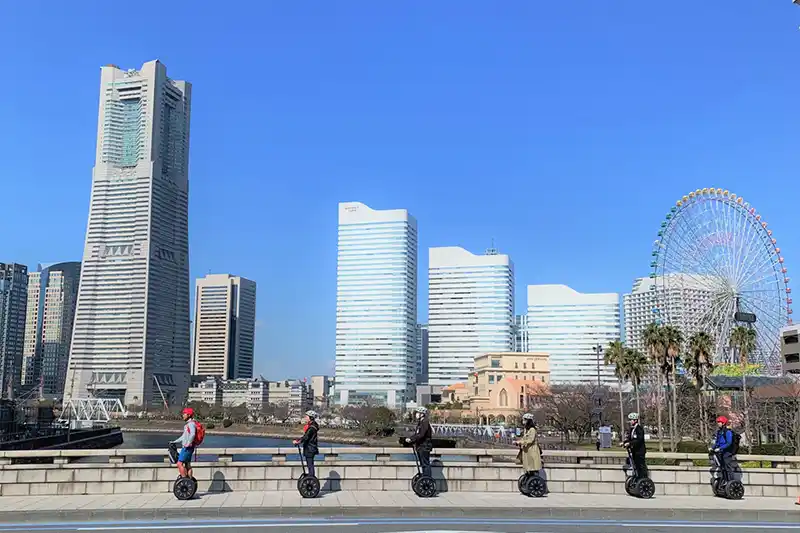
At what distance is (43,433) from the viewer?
10919cm

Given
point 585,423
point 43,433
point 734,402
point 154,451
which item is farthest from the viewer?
point 43,433

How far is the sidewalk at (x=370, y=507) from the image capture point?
1415 centimetres

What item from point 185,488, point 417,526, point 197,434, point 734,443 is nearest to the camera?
point 417,526

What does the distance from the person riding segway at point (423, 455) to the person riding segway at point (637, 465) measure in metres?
4.61

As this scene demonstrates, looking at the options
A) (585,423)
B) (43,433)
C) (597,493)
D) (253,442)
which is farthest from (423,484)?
(253,442)

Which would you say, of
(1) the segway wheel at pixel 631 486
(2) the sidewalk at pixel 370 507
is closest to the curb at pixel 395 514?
(2) the sidewalk at pixel 370 507

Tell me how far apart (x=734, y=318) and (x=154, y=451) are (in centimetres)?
7881

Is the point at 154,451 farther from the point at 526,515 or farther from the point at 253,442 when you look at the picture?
the point at 253,442

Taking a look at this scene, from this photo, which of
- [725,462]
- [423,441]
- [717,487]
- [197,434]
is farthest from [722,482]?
[197,434]

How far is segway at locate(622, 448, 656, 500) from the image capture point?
16828 millimetres

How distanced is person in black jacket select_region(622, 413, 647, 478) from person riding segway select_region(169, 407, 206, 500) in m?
9.70

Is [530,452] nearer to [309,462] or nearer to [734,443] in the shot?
[734,443]

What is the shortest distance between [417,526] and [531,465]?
4312 mm

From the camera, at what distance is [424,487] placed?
53.6 ft
